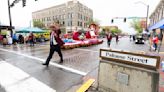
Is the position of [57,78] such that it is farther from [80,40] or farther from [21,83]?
[80,40]

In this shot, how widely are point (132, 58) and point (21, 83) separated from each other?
130 inches

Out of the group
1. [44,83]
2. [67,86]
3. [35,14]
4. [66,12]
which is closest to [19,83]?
[44,83]

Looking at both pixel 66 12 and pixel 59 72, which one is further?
pixel 66 12

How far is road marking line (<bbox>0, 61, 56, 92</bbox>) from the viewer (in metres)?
3.99

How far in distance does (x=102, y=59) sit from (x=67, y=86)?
53.2 inches

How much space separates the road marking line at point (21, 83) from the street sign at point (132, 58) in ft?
5.80

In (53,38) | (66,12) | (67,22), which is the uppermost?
(66,12)

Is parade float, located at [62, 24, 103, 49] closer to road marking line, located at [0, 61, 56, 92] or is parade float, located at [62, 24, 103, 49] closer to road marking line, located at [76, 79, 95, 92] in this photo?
road marking line, located at [0, 61, 56, 92]

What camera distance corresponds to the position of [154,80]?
295cm

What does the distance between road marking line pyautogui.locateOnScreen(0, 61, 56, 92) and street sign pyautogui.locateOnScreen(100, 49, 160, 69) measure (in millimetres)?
1767

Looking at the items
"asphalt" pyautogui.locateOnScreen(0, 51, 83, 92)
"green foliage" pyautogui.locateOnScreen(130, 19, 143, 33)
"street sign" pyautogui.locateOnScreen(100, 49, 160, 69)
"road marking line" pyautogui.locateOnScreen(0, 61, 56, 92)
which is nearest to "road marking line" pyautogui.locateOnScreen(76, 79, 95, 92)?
"asphalt" pyautogui.locateOnScreen(0, 51, 83, 92)

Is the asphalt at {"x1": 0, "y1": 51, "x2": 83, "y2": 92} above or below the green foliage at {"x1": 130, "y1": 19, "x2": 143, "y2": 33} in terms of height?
below

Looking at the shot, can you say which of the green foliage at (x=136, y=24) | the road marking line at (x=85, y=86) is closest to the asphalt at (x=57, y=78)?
the road marking line at (x=85, y=86)

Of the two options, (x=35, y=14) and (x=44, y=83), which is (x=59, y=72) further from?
(x=35, y=14)
